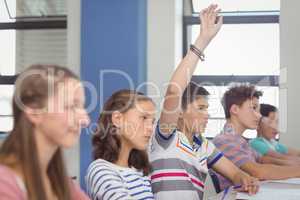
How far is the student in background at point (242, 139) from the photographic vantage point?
175 centimetres

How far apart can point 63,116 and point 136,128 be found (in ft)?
1.71

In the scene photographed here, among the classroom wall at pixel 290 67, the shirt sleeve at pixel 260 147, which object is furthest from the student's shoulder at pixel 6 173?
the classroom wall at pixel 290 67

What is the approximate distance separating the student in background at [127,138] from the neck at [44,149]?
1.21 ft

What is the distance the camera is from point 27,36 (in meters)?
3.77

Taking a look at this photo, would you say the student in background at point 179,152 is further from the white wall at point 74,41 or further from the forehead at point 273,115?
the white wall at point 74,41

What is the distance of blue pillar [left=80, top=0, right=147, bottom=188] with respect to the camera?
289 cm

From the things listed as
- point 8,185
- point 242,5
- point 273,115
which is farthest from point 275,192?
point 242,5

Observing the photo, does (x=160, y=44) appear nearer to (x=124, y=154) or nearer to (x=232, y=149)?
(x=232, y=149)

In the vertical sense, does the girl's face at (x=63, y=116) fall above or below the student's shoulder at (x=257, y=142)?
above

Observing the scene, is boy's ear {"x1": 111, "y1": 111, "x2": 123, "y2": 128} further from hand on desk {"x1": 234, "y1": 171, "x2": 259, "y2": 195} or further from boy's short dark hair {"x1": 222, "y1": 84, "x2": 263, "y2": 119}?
boy's short dark hair {"x1": 222, "y1": 84, "x2": 263, "y2": 119}

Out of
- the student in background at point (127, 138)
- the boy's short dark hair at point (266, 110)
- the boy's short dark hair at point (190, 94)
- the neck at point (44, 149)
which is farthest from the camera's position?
the boy's short dark hair at point (266, 110)

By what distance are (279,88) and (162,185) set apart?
76.8 inches

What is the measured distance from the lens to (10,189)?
82cm

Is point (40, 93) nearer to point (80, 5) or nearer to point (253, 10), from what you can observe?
point (80, 5)
